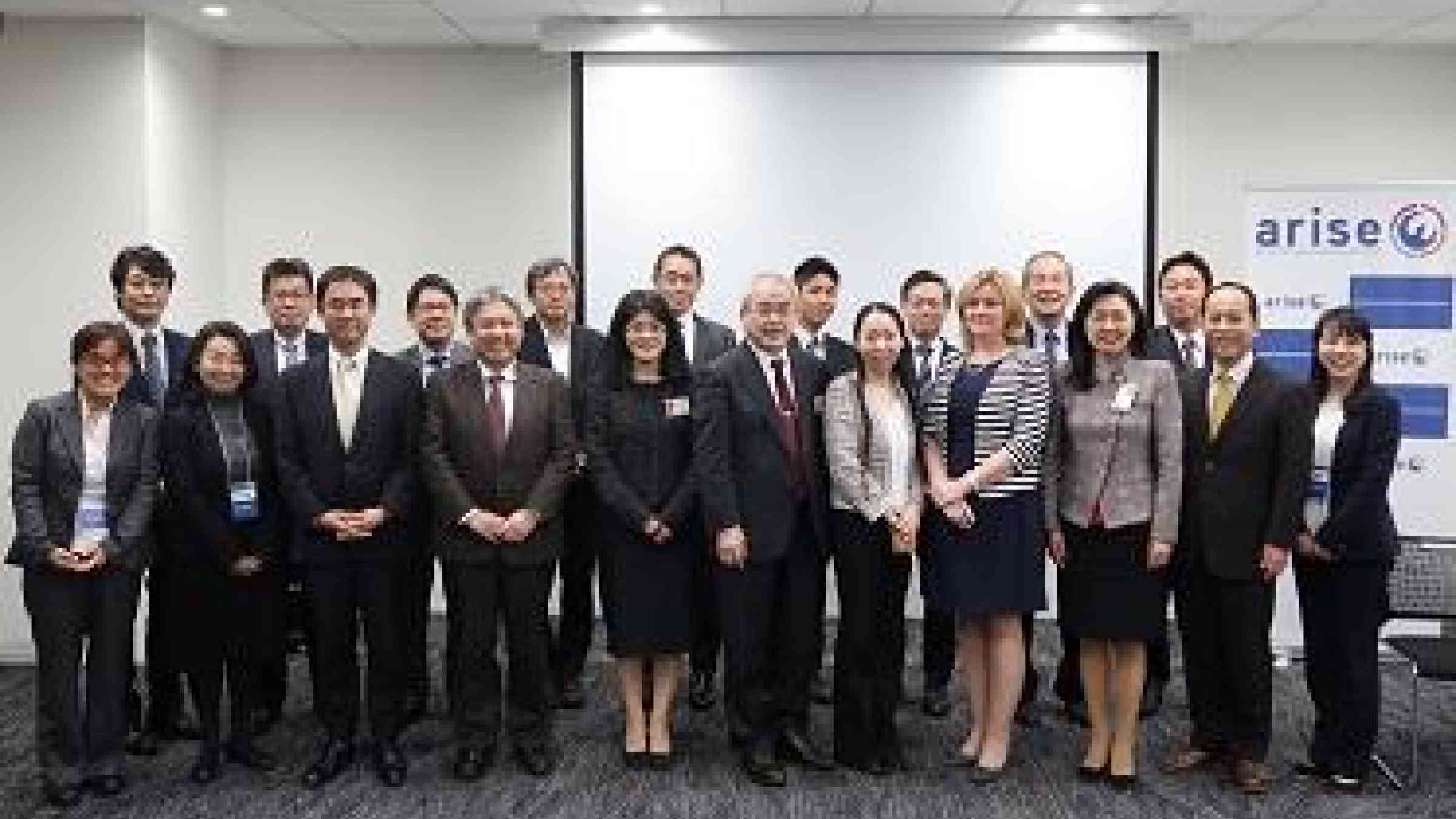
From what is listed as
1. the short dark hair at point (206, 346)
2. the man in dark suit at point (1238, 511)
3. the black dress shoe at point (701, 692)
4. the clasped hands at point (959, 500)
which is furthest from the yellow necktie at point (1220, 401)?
the short dark hair at point (206, 346)

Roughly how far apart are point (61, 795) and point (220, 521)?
0.93m

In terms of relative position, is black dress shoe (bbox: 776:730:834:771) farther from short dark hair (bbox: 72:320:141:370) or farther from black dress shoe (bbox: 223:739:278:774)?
short dark hair (bbox: 72:320:141:370)

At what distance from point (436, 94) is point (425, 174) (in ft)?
1.36

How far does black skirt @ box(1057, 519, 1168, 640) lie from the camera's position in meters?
4.12

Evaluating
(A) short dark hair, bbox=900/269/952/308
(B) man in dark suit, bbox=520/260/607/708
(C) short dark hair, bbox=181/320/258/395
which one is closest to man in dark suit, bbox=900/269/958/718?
(A) short dark hair, bbox=900/269/952/308

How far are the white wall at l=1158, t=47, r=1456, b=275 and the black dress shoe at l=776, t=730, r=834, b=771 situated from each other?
Result: 157 inches

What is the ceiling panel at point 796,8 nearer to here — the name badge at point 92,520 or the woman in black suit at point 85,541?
the woman in black suit at point 85,541

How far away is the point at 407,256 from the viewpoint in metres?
7.32

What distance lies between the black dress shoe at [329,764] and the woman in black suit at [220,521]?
0.22 m

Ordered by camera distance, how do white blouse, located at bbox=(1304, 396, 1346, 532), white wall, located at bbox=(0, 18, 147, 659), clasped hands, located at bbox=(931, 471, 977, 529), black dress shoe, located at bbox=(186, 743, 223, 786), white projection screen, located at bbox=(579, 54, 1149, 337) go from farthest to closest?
1. white projection screen, located at bbox=(579, 54, 1149, 337)
2. white wall, located at bbox=(0, 18, 147, 659)
3. black dress shoe, located at bbox=(186, 743, 223, 786)
4. white blouse, located at bbox=(1304, 396, 1346, 532)
5. clasped hands, located at bbox=(931, 471, 977, 529)

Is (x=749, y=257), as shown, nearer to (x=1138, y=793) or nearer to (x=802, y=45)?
(x=802, y=45)

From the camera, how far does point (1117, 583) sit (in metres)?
4.13

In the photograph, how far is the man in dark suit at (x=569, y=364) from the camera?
4.90m

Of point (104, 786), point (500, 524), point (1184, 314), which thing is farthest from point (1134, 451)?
point (104, 786)
